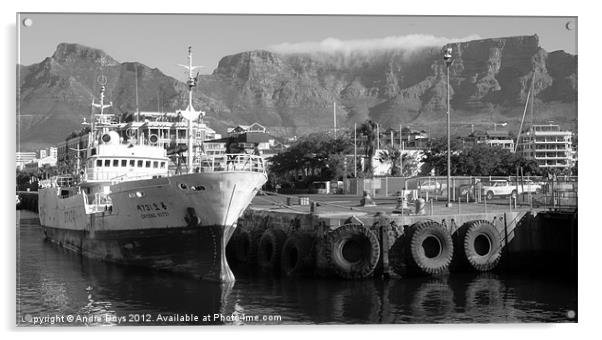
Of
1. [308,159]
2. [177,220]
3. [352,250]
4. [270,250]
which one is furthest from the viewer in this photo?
[308,159]

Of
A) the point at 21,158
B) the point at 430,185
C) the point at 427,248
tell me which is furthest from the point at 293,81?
the point at 430,185

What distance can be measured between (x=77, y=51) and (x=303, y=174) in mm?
56734

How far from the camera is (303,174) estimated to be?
7750 cm

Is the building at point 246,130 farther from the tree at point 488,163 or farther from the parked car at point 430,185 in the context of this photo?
the tree at point 488,163

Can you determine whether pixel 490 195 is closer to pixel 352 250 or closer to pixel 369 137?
pixel 352 250

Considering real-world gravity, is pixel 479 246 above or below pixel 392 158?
below

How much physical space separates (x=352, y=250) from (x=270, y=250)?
4.60 m

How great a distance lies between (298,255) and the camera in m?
26.3

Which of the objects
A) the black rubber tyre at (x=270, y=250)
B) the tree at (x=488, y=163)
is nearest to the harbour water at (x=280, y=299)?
the black rubber tyre at (x=270, y=250)

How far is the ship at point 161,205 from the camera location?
24.7m

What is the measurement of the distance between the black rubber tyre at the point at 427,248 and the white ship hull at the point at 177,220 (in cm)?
593

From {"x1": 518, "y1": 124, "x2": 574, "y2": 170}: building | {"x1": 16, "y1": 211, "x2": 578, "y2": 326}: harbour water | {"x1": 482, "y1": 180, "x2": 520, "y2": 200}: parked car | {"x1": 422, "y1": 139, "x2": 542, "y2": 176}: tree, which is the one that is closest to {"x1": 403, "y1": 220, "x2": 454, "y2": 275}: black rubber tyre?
{"x1": 16, "y1": 211, "x2": 578, "y2": 326}: harbour water

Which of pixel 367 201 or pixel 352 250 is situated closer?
pixel 352 250

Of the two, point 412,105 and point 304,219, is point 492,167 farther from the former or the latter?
point 304,219
